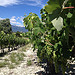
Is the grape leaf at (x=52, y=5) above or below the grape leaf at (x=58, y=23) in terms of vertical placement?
above

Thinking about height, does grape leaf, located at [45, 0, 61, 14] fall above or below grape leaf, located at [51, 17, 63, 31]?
above

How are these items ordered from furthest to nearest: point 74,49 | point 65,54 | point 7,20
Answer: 1. point 7,20
2. point 65,54
3. point 74,49

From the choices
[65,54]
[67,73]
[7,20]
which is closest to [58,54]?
[65,54]

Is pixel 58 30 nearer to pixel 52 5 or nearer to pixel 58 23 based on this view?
pixel 58 23

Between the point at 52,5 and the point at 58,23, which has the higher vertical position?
the point at 52,5

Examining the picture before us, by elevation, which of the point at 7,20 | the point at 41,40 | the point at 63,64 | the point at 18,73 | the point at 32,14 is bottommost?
the point at 18,73

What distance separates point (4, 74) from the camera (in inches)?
339

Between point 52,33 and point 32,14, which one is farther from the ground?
point 32,14

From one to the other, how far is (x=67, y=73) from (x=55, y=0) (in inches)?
305

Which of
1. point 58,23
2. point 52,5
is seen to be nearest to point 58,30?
point 58,23

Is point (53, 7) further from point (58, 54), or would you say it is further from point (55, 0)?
Result: point (58, 54)

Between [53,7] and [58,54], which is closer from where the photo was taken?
[53,7]

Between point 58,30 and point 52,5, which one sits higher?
point 52,5

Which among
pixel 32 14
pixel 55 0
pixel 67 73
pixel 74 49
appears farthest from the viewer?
pixel 67 73
